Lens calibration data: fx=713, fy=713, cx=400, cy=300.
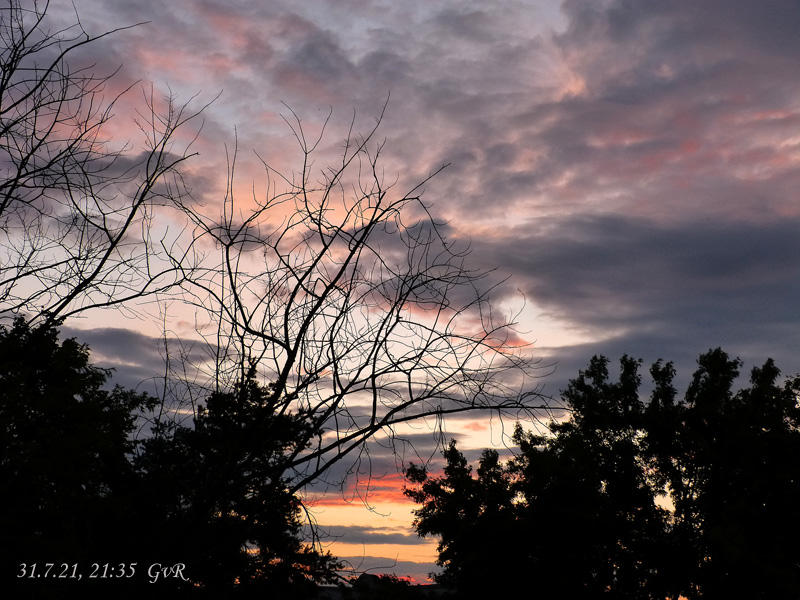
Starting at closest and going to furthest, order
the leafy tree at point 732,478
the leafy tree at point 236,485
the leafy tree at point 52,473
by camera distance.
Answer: the leafy tree at point 236,485
the leafy tree at point 52,473
the leafy tree at point 732,478

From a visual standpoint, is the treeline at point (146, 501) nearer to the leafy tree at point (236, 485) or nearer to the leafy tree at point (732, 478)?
the leafy tree at point (236, 485)

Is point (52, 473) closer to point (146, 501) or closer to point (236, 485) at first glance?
point (146, 501)

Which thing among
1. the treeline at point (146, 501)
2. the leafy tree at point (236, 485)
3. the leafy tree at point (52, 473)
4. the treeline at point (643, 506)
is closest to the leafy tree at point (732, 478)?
the treeline at point (643, 506)

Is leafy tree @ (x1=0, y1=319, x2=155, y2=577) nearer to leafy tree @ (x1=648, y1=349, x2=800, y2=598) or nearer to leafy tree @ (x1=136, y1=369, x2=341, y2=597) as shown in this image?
leafy tree @ (x1=136, y1=369, x2=341, y2=597)

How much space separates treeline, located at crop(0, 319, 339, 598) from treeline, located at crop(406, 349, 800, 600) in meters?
17.3

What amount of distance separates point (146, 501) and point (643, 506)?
32.9m

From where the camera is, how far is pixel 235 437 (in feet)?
18.8

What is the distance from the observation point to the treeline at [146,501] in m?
5.73

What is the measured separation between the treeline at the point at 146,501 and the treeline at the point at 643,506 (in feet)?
56.7

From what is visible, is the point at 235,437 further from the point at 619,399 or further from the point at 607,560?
the point at 619,399

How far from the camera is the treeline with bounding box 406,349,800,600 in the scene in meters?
33.0

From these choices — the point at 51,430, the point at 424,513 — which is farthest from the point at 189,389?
the point at 424,513

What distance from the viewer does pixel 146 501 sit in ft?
28.0

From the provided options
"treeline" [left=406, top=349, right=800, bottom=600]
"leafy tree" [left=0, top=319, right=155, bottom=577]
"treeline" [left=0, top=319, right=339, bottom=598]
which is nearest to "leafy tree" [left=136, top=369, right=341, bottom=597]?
"treeline" [left=0, top=319, right=339, bottom=598]
